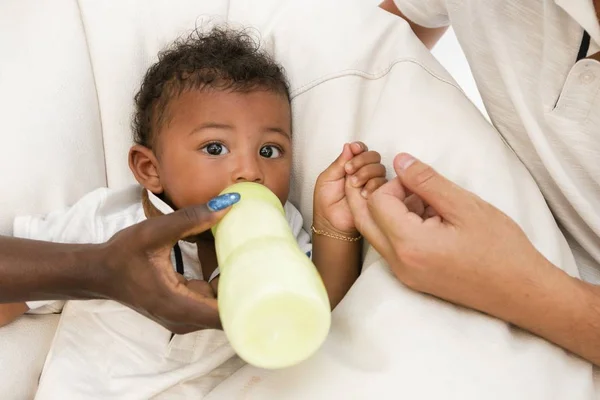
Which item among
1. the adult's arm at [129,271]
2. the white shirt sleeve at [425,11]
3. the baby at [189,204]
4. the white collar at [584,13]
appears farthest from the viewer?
the white shirt sleeve at [425,11]

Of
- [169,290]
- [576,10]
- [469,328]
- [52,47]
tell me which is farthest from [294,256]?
[52,47]

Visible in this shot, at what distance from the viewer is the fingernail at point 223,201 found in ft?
2.52

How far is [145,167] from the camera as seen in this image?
111cm

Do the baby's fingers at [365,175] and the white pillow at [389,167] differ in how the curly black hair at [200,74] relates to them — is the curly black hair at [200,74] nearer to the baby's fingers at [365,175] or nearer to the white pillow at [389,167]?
the white pillow at [389,167]

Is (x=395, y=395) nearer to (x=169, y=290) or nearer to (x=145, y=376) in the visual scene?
(x=169, y=290)

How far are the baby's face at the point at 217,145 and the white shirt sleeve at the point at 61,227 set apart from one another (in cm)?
14

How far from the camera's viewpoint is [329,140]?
1093 millimetres

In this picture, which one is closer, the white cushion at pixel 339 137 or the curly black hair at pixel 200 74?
the white cushion at pixel 339 137

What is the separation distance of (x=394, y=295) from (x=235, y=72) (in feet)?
1.57

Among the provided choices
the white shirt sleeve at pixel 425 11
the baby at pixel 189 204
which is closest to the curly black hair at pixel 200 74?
the baby at pixel 189 204

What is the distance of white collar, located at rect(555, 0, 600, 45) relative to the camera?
0.86 metres

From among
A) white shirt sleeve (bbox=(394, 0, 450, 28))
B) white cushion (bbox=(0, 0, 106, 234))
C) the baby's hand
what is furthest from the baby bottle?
white shirt sleeve (bbox=(394, 0, 450, 28))

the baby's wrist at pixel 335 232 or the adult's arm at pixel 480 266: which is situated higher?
the adult's arm at pixel 480 266

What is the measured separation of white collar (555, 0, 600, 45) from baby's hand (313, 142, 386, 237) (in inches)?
13.6
